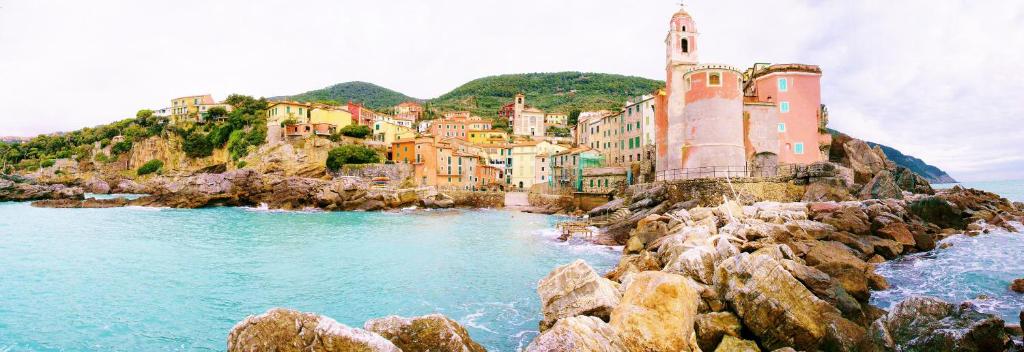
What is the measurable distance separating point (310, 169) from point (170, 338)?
50337 mm

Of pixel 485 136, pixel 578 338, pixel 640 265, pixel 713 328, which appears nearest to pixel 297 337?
pixel 578 338

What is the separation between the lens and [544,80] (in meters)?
162

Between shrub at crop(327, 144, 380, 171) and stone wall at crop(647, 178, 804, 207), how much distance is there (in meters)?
40.6

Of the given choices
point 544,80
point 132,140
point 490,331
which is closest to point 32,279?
point 490,331

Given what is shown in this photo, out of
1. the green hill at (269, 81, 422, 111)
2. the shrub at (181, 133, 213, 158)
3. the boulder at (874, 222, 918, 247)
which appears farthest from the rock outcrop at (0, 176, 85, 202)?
the green hill at (269, 81, 422, 111)

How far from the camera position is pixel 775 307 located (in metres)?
7.45

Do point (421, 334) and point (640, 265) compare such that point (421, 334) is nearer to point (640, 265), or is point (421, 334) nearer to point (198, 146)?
point (640, 265)

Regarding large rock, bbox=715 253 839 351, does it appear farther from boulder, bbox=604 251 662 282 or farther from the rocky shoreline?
boulder, bbox=604 251 662 282

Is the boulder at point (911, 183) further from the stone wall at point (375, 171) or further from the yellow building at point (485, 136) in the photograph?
the yellow building at point (485, 136)

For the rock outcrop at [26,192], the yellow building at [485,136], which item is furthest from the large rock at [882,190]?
the rock outcrop at [26,192]

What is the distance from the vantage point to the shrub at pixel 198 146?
233ft

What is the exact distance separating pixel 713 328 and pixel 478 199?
45200 millimetres

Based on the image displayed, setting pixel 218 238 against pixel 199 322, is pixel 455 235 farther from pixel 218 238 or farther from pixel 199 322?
pixel 199 322

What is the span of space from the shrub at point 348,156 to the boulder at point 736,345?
179ft
